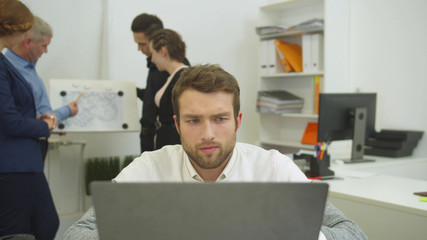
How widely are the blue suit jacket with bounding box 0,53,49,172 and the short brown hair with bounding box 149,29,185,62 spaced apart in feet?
2.46

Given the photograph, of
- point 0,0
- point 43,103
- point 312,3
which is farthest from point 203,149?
point 312,3

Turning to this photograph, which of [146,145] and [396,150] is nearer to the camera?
[146,145]

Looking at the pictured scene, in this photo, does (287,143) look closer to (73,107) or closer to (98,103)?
(98,103)

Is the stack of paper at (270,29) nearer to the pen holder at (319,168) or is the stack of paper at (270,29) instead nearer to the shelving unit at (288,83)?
the shelving unit at (288,83)

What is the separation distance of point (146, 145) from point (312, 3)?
2.14 meters

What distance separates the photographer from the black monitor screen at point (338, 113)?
272 cm

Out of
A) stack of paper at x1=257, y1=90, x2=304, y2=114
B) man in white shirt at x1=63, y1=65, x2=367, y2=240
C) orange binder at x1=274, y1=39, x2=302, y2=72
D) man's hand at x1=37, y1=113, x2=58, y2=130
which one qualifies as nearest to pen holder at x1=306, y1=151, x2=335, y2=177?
man in white shirt at x1=63, y1=65, x2=367, y2=240

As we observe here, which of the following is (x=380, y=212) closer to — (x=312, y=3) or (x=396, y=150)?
(x=396, y=150)

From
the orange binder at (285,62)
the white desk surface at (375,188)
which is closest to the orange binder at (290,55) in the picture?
the orange binder at (285,62)

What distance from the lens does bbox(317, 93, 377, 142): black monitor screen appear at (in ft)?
8.92

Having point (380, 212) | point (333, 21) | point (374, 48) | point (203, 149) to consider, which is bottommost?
point (380, 212)

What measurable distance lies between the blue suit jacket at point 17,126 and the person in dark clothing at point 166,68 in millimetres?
615

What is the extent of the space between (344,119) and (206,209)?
2311 millimetres

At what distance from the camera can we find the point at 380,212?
1.85m
